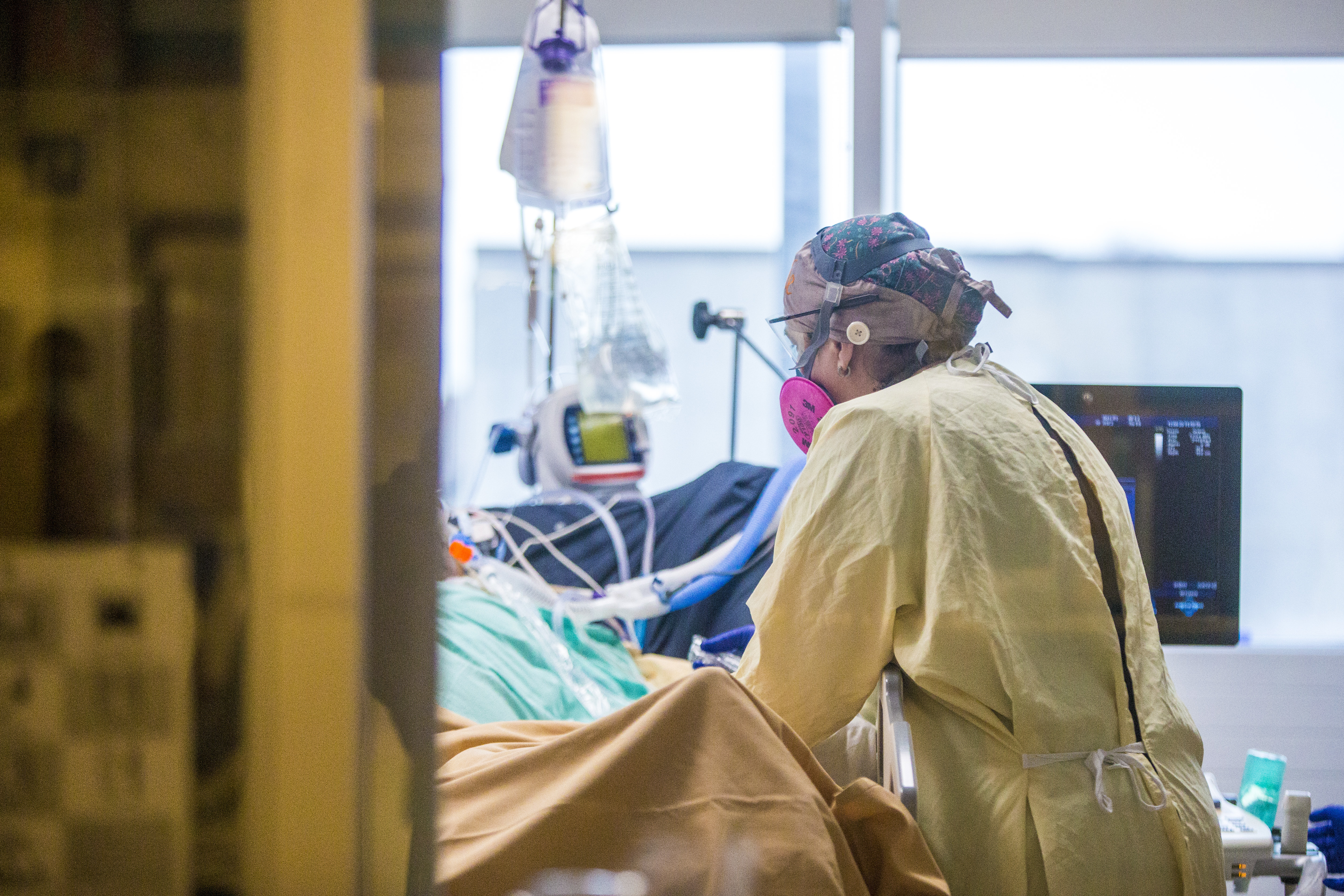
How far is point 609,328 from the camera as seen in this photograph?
2.40 meters

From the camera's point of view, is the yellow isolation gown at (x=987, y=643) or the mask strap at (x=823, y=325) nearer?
the yellow isolation gown at (x=987, y=643)

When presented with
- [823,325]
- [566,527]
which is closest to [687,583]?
[566,527]

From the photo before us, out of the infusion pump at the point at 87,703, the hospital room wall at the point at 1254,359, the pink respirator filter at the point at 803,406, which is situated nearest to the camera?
the infusion pump at the point at 87,703

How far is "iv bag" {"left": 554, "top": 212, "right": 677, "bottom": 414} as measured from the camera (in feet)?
7.45

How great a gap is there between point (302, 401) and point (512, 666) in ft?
4.46

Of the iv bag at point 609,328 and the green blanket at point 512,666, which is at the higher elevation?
the iv bag at point 609,328

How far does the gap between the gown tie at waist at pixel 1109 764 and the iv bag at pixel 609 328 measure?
1445mm

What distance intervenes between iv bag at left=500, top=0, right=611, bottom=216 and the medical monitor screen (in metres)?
1.08

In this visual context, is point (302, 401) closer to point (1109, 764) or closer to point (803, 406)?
point (1109, 764)

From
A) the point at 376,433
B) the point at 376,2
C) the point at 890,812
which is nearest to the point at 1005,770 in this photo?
the point at 890,812

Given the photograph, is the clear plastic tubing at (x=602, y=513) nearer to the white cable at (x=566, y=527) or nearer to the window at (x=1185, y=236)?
the white cable at (x=566, y=527)

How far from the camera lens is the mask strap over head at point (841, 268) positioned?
4.25 feet

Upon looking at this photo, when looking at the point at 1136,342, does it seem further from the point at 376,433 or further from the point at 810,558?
the point at 376,433

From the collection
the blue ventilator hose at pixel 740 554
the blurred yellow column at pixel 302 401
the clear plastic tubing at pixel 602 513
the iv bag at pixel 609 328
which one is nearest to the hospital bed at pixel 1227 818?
the blurred yellow column at pixel 302 401
